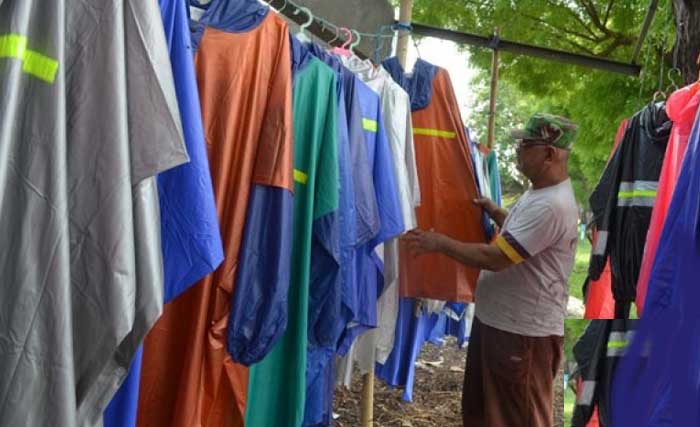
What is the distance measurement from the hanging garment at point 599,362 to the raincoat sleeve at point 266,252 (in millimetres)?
918

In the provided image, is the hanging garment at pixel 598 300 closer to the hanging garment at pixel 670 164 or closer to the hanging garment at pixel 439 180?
the hanging garment at pixel 670 164

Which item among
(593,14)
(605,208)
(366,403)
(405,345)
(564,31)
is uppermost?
(593,14)

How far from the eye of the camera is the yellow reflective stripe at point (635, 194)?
5.73 ft

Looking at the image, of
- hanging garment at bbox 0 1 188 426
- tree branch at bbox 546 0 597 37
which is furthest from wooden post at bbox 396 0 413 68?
tree branch at bbox 546 0 597 37

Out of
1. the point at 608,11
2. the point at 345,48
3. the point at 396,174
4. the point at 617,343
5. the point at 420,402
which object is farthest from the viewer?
the point at 608,11

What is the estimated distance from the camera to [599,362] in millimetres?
1778

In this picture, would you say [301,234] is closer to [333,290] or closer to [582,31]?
[333,290]

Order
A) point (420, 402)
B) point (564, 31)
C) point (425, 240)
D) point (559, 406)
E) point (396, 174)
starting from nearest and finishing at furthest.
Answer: point (396, 174)
point (425, 240)
point (420, 402)
point (559, 406)
point (564, 31)

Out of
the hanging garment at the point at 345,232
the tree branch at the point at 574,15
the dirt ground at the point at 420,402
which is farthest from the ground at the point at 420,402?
the tree branch at the point at 574,15

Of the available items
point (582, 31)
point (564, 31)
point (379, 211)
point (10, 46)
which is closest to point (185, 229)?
point (10, 46)

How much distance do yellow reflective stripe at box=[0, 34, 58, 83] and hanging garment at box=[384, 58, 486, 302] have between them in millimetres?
2052

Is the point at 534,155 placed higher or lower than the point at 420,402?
higher

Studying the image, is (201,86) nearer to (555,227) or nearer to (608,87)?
(555,227)

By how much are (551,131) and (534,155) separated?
0.44ft
